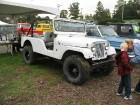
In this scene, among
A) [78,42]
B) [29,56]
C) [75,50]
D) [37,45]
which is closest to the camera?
[75,50]

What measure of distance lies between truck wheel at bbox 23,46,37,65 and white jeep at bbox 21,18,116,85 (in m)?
0.26

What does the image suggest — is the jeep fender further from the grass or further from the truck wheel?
the grass

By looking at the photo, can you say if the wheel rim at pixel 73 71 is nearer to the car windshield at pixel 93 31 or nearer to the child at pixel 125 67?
the child at pixel 125 67

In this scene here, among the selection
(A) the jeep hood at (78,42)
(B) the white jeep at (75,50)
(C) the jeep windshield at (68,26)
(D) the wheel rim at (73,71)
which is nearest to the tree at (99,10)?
(C) the jeep windshield at (68,26)

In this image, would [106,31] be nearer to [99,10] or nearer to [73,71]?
[73,71]

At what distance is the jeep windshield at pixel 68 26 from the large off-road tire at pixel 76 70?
1.33m

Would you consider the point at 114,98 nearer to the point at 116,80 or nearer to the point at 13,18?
the point at 116,80

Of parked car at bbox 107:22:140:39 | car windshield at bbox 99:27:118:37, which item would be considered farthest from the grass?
parked car at bbox 107:22:140:39

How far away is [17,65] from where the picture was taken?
7.16 metres

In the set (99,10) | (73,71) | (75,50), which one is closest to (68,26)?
(75,50)

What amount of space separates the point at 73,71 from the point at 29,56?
8.52 feet

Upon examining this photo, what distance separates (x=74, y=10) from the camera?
69000 mm

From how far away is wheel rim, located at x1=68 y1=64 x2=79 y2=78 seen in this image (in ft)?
16.6

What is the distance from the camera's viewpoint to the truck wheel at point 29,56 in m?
6.89
